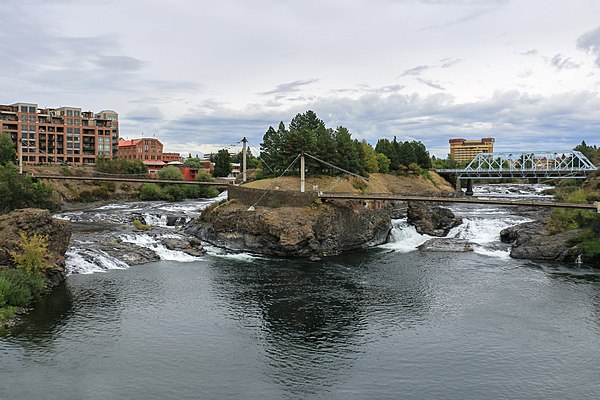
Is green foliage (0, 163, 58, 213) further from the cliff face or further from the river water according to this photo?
the river water

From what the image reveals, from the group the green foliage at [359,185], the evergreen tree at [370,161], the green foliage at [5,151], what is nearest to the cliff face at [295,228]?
the green foliage at [359,185]

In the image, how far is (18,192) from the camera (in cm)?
7162

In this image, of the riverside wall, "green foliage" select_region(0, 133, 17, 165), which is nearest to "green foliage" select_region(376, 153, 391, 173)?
the riverside wall

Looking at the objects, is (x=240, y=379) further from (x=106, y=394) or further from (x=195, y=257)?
(x=195, y=257)

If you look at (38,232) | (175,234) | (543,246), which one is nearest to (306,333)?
(38,232)

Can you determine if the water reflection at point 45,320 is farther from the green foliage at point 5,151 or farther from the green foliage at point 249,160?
the green foliage at point 249,160

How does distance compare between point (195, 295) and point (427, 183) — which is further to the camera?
point (427, 183)

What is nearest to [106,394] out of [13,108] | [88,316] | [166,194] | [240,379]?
[240,379]

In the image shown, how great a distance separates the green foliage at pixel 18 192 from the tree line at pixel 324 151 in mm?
35083

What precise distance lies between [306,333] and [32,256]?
22831 mm

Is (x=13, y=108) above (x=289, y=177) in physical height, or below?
above

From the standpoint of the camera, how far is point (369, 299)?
135ft

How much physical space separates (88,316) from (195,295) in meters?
8.40

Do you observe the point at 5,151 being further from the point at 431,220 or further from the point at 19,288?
the point at 431,220
